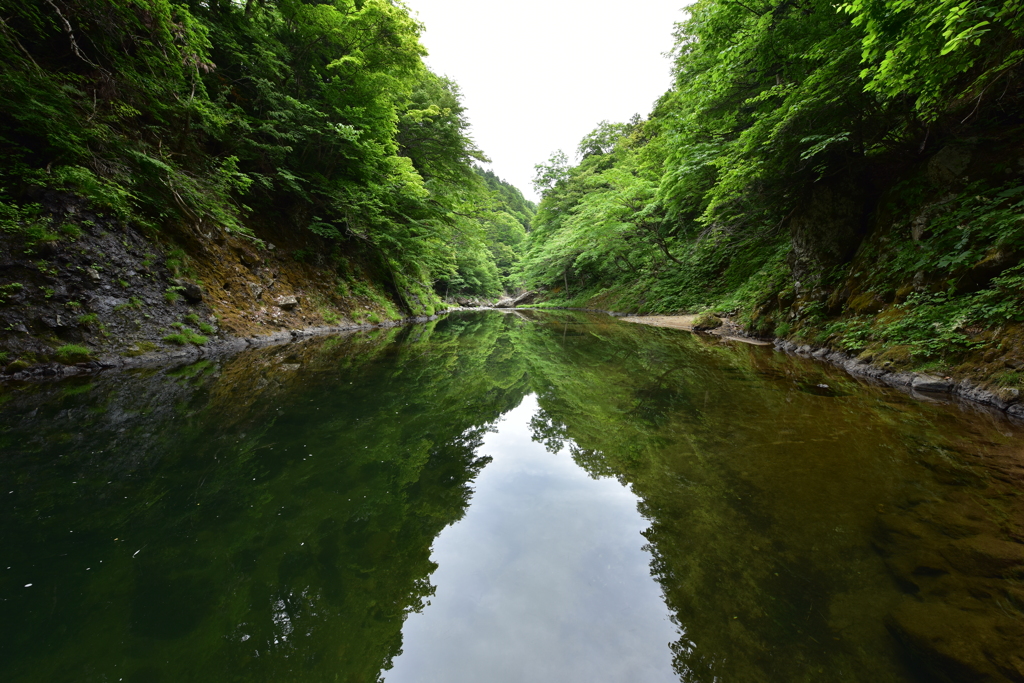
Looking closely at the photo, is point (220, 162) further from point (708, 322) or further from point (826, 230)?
point (708, 322)

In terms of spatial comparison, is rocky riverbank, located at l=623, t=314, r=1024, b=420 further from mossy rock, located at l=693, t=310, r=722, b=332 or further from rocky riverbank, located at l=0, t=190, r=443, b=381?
rocky riverbank, located at l=0, t=190, r=443, b=381

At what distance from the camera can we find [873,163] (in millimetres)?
6961

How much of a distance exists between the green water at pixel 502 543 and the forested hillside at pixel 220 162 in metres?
2.95

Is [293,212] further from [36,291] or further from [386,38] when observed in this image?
[36,291]

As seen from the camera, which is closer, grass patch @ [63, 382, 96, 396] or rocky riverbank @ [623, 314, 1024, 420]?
rocky riverbank @ [623, 314, 1024, 420]

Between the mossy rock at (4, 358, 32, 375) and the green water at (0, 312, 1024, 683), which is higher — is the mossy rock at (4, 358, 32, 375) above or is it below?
above

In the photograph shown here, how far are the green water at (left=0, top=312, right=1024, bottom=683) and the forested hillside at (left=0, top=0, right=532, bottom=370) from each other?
2.95 metres

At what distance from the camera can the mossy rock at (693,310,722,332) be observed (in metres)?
11.2

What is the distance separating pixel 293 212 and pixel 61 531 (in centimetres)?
1105

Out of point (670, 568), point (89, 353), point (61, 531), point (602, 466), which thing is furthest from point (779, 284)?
point (89, 353)

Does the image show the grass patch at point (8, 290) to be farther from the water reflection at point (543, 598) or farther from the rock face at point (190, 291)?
the water reflection at point (543, 598)

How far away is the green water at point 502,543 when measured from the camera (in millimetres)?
1306

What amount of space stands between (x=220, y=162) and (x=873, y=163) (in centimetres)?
1316

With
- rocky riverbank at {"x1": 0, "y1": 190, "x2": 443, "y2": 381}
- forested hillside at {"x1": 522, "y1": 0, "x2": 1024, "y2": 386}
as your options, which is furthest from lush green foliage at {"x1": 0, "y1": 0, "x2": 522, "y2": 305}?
forested hillside at {"x1": 522, "y1": 0, "x2": 1024, "y2": 386}
